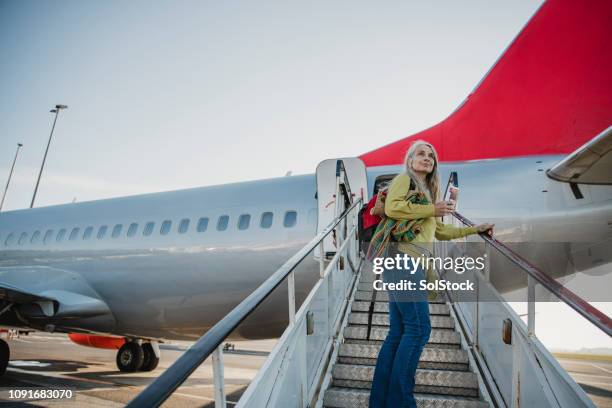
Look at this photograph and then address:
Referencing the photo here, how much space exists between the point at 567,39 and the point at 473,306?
4.83 metres

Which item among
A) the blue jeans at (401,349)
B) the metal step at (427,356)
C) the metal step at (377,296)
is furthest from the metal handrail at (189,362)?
the metal step at (377,296)

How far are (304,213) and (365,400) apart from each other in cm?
403

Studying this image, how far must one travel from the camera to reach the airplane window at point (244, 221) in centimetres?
726

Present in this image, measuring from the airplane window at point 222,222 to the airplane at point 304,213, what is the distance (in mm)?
19

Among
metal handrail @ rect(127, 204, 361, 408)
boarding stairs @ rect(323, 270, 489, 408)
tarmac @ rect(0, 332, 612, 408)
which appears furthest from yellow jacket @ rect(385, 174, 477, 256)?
tarmac @ rect(0, 332, 612, 408)

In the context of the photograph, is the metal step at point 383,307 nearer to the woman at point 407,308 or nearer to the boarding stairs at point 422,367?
the boarding stairs at point 422,367

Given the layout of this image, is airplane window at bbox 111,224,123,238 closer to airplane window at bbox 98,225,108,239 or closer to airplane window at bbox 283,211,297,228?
airplane window at bbox 98,225,108,239

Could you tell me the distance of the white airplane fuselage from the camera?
19.6 feet

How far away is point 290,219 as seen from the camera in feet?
23.0

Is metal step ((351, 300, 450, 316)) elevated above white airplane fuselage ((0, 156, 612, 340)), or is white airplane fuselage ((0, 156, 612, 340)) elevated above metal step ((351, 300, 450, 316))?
white airplane fuselage ((0, 156, 612, 340))

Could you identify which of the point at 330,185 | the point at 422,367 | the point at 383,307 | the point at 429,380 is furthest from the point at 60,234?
the point at 429,380

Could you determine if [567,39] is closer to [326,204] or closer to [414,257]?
[326,204]

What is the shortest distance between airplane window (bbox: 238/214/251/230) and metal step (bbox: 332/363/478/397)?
3.96 metres
